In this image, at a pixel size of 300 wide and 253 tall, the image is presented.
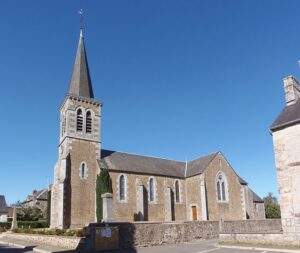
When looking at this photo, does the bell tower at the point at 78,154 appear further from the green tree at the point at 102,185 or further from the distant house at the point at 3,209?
the distant house at the point at 3,209

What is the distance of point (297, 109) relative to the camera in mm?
23172

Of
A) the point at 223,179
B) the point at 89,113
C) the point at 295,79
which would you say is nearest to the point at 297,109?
the point at 295,79

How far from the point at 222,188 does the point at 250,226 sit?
393 inches

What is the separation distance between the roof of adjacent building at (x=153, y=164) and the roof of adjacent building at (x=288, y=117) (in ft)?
52.1

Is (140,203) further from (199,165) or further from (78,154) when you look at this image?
(199,165)

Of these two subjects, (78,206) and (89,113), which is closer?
(78,206)

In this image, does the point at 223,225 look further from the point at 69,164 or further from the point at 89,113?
the point at 89,113

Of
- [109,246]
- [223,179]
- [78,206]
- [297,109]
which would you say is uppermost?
[297,109]

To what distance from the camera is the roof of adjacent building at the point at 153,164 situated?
36953mm

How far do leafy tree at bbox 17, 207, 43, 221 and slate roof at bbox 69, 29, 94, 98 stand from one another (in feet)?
60.6

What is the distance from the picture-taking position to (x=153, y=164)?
4103 centimetres

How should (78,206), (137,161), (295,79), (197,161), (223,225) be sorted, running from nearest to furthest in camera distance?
(295,79) → (223,225) → (78,206) → (137,161) → (197,161)

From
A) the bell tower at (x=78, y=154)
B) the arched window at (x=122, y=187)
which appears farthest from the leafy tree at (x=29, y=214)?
the arched window at (x=122, y=187)

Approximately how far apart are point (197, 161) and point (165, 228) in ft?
68.5
